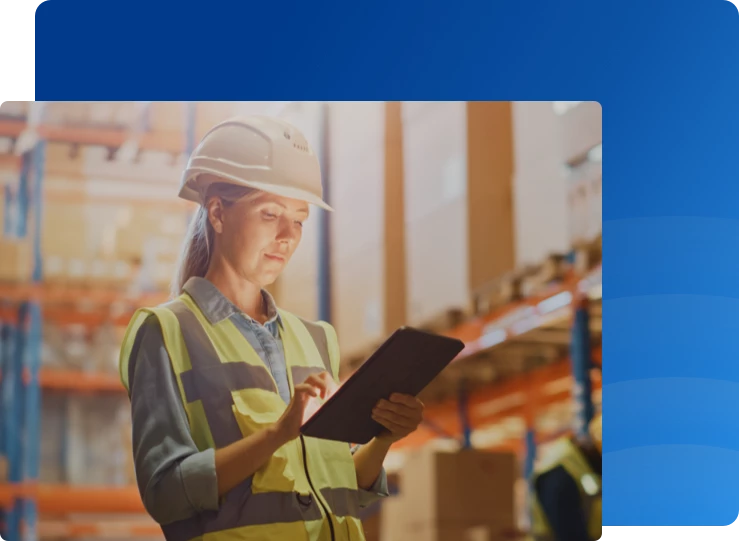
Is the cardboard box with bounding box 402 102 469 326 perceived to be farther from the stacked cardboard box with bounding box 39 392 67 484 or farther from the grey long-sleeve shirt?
the stacked cardboard box with bounding box 39 392 67 484

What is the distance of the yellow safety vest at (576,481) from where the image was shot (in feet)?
13.8

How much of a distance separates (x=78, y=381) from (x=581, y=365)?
1.84 meters

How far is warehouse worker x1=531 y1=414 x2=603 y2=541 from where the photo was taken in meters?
4.19

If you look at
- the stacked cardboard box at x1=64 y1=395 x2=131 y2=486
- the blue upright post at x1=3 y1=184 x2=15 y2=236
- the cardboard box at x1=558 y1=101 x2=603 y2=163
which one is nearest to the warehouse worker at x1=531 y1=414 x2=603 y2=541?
the cardboard box at x1=558 y1=101 x2=603 y2=163

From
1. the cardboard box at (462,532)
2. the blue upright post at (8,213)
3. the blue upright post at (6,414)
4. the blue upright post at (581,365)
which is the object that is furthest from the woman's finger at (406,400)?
the blue upright post at (8,213)

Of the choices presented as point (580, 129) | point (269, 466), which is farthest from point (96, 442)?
point (580, 129)

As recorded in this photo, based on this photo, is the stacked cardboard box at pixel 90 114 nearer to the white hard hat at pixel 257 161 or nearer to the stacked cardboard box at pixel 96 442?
the white hard hat at pixel 257 161

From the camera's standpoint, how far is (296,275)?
384 cm

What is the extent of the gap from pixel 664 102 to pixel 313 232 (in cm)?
167

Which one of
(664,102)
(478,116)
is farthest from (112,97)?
(664,102)

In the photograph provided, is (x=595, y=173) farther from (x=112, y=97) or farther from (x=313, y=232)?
(x=112, y=97)

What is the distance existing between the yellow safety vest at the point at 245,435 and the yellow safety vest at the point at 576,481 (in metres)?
0.92

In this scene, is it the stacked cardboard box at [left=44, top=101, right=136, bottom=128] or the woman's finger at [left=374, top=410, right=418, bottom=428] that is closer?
the woman's finger at [left=374, top=410, right=418, bottom=428]

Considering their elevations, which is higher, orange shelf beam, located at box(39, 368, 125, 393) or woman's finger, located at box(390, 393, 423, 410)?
orange shelf beam, located at box(39, 368, 125, 393)
